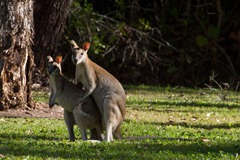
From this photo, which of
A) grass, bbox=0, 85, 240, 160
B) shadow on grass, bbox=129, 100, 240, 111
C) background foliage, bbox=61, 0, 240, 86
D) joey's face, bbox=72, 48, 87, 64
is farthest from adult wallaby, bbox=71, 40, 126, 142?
background foliage, bbox=61, 0, 240, 86

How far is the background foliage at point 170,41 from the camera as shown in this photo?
18.1 m

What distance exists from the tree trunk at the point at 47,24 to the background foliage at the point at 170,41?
306 centimetres

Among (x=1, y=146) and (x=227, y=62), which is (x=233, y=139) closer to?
(x=1, y=146)

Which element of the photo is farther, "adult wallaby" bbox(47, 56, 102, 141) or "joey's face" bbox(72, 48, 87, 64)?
"joey's face" bbox(72, 48, 87, 64)

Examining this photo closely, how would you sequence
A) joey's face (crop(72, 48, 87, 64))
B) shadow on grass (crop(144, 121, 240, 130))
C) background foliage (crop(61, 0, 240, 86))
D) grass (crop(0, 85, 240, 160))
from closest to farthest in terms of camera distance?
grass (crop(0, 85, 240, 160)) → joey's face (crop(72, 48, 87, 64)) → shadow on grass (crop(144, 121, 240, 130)) → background foliage (crop(61, 0, 240, 86))

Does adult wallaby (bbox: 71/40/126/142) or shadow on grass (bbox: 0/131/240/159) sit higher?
adult wallaby (bbox: 71/40/126/142)

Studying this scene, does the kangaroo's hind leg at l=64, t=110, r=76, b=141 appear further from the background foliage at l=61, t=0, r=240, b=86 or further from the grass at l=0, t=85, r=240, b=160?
the background foliage at l=61, t=0, r=240, b=86

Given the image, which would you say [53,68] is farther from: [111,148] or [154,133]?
[154,133]

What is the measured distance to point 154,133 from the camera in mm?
9812

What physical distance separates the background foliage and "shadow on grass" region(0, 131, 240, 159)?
29.6ft

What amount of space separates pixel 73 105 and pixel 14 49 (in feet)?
9.06

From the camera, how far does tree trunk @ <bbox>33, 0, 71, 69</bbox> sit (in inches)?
544

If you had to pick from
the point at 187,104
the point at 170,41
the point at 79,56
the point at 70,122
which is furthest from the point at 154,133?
the point at 170,41

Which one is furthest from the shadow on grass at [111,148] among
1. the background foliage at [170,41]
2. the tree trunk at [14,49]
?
the background foliage at [170,41]
